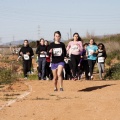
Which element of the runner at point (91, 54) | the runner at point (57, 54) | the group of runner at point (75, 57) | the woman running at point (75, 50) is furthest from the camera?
the runner at point (91, 54)

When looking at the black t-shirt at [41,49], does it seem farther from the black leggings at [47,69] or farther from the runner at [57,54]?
the runner at [57,54]

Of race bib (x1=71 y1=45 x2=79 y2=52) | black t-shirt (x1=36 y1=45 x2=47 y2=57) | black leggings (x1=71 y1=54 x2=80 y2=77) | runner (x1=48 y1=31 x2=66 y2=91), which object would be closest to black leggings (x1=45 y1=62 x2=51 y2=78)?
black t-shirt (x1=36 y1=45 x2=47 y2=57)

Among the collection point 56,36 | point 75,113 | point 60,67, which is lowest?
point 75,113

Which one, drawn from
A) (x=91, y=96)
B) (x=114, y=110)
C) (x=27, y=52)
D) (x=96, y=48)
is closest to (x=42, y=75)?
(x=27, y=52)

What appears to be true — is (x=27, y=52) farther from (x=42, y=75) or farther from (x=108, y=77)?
(x=108, y=77)

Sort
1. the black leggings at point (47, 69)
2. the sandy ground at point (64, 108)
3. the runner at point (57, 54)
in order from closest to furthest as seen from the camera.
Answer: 1. the sandy ground at point (64, 108)
2. the runner at point (57, 54)
3. the black leggings at point (47, 69)

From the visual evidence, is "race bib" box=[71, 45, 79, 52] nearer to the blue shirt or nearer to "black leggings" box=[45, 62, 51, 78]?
the blue shirt

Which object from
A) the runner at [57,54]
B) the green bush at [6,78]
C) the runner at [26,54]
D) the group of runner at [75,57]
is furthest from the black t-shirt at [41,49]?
the runner at [57,54]

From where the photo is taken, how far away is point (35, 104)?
880 centimetres

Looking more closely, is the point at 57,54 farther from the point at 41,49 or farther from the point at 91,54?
the point at 41,49

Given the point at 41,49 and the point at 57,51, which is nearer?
the point at 57,51

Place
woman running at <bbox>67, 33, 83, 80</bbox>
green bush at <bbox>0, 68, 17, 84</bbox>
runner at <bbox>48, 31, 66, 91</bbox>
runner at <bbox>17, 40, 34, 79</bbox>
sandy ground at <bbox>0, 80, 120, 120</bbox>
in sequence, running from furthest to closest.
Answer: runner at <bbox>17, 40, 34, 79</bbox>, green bush at <bbox>0, 68, 17, 84</bbox>, woman running at <bbox>67, 33, 83, 80</bbox>, runner at <bbox>48, 31, 66, 91</bbox>, sandy ground at <bbox>0, 80, 120, 120</bbox>

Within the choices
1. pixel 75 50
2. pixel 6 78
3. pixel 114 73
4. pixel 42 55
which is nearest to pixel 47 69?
pixel 42 55

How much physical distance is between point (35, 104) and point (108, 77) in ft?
32.5
